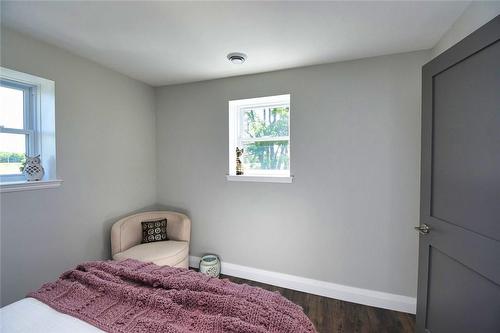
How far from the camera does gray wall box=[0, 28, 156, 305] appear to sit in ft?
5.52

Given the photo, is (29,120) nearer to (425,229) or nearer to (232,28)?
(232,28)

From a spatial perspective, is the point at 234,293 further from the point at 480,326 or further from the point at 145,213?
the point at 145,213

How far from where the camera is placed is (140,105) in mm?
2799

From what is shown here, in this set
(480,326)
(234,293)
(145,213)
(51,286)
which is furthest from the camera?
(145,213)

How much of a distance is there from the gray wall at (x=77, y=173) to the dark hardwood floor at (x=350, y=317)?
2232mm

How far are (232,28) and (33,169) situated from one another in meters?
1.99

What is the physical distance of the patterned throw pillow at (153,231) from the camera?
2.54 meters

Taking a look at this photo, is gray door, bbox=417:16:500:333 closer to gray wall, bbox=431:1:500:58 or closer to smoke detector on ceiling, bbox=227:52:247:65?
gray wall, bbox=431:1:500:58

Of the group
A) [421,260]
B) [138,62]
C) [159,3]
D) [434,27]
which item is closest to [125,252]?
[138,62]

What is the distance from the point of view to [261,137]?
8.70 feet

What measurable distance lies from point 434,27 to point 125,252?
3.37 metres

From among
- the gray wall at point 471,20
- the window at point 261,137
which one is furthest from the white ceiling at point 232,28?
the window at point 261,137

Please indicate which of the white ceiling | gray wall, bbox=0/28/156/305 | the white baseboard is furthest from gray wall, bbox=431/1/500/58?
gray wall, bbox=0/28/156/305

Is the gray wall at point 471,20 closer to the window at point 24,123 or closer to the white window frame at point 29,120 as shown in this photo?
the window at point 24,123
